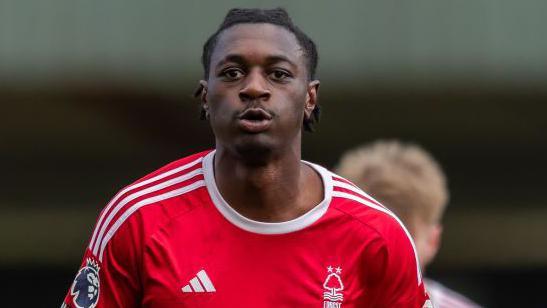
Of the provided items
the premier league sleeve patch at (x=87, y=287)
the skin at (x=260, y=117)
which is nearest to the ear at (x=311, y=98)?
the skin at (x=260, y=117)

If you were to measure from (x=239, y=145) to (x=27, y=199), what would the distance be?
8348 millimetres

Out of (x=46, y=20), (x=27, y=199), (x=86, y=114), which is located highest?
(x=46, y=20)

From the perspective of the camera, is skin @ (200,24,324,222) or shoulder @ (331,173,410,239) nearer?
skin @ (200,24,324,222)

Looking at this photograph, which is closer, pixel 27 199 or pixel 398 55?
pixel 398 55

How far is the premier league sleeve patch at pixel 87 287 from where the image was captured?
4375 millimetres

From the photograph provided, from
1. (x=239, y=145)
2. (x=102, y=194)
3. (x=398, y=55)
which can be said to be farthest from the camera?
(x=102, y=194)

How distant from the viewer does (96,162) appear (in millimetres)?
12398

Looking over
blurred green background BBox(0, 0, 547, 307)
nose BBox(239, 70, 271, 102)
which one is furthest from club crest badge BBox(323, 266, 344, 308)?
blurred green background BBox(0, 0, 547, 307)

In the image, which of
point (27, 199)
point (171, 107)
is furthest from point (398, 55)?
point (27, 199)

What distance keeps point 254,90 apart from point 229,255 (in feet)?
1.78

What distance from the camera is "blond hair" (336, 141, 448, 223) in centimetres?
605

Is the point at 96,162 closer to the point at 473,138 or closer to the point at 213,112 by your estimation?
the point at 473,138

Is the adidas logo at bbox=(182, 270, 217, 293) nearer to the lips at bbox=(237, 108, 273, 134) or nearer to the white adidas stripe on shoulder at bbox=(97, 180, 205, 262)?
the white adidas stripe on shoulder at bbox=(97, 180, 205, 262)

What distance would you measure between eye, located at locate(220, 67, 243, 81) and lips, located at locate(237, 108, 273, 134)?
14 cm
